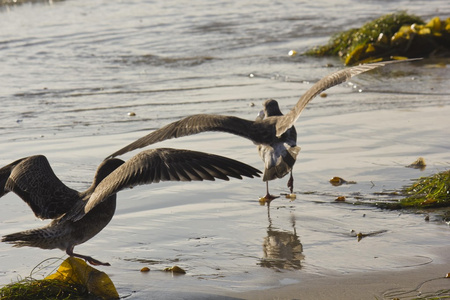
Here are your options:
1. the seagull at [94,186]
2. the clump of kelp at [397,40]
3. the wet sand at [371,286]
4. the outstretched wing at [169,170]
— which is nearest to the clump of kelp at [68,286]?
the seagull at [94,186]

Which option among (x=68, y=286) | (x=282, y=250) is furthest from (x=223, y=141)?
(x=68, y=286)

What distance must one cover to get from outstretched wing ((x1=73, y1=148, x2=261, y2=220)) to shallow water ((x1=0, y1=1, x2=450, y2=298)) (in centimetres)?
69

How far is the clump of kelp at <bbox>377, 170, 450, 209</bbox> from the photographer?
6152 millimetres

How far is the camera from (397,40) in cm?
1327

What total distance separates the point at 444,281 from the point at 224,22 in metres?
15.5

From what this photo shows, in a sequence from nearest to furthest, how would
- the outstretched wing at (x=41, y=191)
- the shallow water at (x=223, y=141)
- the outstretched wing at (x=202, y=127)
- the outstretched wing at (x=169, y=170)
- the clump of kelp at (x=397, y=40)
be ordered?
the outstretched wing at (x=169, y=170), the outstretched wing at (x=41, y=191), the shallow water at (x=223, y=141), the outstretched wing at (x=202, y=127), the clump of kelp at (x=397, y=40)

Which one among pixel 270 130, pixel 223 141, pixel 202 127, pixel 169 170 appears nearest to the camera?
pixel 169 170

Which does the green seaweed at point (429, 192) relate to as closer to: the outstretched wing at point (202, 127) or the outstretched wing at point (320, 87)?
the outstretched wing at point (320, 87)

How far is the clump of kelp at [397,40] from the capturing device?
13203 millimetres

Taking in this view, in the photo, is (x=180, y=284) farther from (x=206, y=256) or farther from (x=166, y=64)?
(x=166, y=64)

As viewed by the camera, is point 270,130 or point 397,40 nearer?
point 270,130

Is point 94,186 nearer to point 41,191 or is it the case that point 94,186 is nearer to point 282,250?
point 41,191

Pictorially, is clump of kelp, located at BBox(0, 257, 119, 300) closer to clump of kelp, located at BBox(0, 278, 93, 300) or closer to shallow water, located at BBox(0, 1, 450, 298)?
clump of kelp, located at BBox(0, 278, 93, 300)

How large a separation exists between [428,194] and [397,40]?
7.53m
